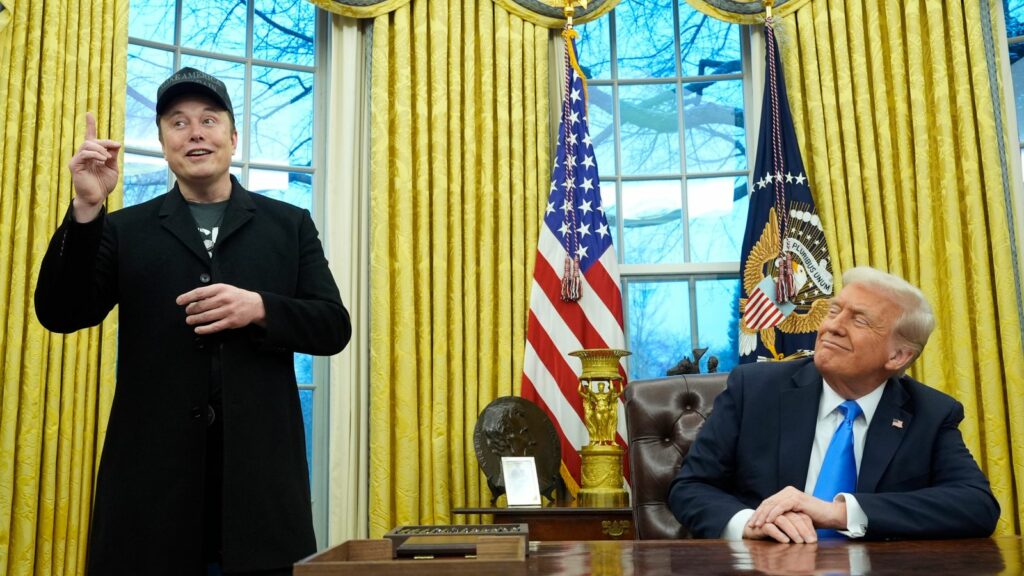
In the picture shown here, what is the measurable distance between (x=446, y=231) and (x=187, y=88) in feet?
7.40

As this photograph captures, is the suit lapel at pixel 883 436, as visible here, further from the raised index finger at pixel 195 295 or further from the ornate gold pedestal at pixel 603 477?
the ornate gold pedestal at pixel 603 477

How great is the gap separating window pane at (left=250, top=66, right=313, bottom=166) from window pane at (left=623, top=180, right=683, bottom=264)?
1448 millimetres

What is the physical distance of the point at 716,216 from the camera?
4.50 m

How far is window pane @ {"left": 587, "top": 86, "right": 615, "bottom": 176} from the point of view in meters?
4.58

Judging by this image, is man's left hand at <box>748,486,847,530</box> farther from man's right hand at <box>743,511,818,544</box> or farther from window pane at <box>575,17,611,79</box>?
window pane at <box>575,17,611,79</box>

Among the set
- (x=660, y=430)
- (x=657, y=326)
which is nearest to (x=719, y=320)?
(x=657, y=326)

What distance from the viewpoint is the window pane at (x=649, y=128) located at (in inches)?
180

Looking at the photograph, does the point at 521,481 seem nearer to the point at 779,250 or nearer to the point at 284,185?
the point at 779,250

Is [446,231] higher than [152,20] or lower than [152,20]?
lower

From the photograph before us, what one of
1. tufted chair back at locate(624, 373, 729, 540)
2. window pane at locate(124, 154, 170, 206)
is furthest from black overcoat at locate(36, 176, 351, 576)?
window pane at locate(124, 154, 170, 206)

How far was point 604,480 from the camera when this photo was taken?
351 cm

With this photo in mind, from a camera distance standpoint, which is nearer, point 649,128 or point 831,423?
point 831,423

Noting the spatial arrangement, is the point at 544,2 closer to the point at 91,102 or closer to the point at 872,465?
the point at 91,102

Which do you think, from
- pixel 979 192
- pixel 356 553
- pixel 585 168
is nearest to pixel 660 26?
pixel 585 168
